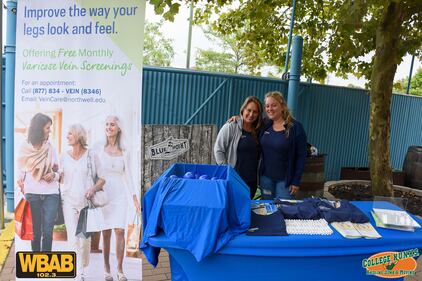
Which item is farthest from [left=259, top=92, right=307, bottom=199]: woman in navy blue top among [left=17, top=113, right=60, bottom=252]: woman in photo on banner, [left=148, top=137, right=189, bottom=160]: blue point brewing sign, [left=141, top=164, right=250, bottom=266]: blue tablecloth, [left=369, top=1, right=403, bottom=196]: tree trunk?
[left=369, top=1, right=403, bottom=196]: tree trunk

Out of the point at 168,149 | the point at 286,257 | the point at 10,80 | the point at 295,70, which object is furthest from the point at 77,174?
the point at 295,70

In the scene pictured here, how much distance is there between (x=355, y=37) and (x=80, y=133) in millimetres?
4453

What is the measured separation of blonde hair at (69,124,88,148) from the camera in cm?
285

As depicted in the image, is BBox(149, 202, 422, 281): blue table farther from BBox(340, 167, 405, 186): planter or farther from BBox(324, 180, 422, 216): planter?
BBox(340, 167, 405, 186): planter

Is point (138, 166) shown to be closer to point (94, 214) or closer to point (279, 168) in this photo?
point (94, 214)

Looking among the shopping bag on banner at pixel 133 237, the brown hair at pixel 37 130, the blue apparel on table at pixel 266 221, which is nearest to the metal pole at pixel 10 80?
the brown hair at pixel 37 130

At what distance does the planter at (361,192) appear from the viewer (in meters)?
6.38

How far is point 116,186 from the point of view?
9.46 feet

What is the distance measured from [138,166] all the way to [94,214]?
1.69 ft

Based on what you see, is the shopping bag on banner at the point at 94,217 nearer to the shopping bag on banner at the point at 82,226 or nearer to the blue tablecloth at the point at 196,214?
the shopping bag on banner at the point at 82,226

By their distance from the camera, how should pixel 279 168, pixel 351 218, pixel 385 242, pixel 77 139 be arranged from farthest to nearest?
pixel 279 168 → pixel 77 139 → pixel 351 218 → pixel 385 242

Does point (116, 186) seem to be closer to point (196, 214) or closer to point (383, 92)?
point (196, 214)

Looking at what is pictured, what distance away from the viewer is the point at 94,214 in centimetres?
289

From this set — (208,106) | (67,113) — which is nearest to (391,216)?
(67,113)
